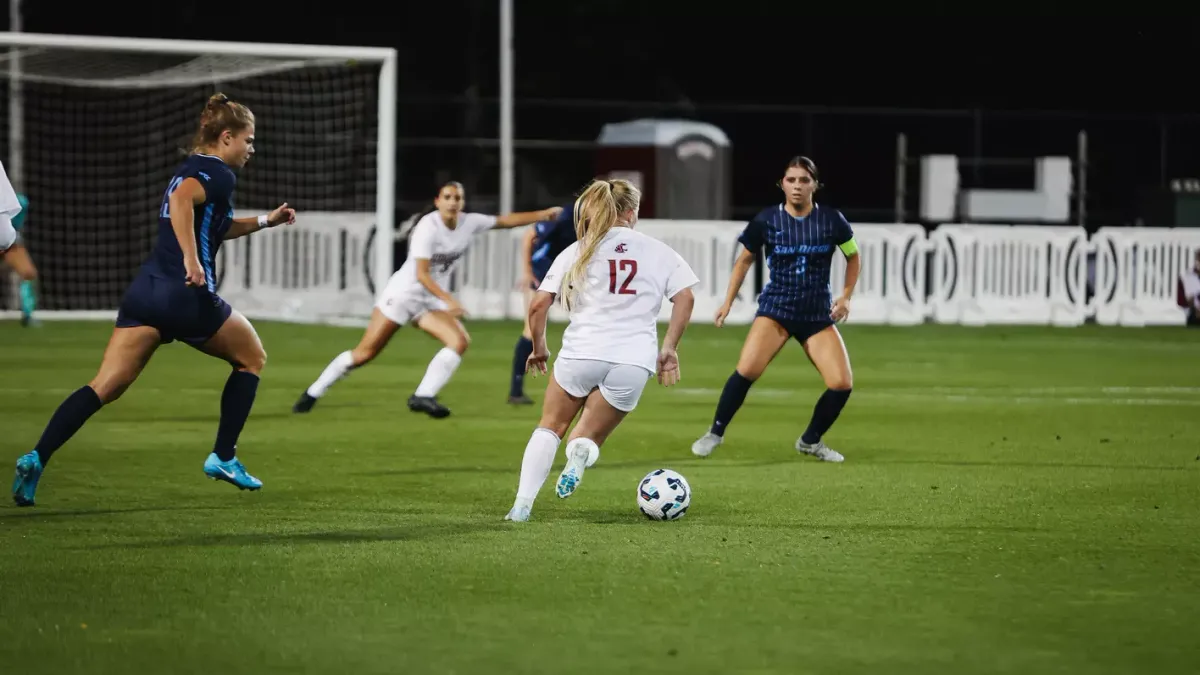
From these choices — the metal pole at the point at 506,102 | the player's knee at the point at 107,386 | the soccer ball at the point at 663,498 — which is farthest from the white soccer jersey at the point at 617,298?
the metal pole at the point at 506,102

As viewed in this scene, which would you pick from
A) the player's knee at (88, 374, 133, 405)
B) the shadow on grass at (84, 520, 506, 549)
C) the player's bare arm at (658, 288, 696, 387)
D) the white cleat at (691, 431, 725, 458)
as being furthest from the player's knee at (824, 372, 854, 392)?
the player's knee at (88, 374, 133, 405)

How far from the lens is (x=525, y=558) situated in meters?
7.91

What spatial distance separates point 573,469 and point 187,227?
211cm

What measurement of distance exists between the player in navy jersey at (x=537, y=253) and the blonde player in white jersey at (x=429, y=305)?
439mm

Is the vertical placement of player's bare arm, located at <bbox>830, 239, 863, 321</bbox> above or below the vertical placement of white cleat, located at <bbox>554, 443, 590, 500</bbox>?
above

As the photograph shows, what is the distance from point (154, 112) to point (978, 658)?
2801 centimetres

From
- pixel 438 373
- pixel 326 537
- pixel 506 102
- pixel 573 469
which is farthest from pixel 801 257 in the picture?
pixel 506 102

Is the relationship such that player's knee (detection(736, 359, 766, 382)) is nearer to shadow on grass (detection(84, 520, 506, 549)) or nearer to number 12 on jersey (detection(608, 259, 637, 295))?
number 12 on jersey (detection(608, 259, 637, 295))

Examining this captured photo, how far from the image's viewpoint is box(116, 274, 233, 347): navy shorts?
364 inches

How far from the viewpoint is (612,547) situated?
27.0 ft

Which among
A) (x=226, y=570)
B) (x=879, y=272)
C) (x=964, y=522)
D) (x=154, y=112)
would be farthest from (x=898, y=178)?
(x=226, y=570)

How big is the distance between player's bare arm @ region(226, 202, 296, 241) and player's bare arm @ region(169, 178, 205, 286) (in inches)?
17.0

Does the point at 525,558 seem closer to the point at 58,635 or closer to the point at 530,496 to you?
the point at 530,496

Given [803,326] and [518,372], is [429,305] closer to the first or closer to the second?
[518,372]
